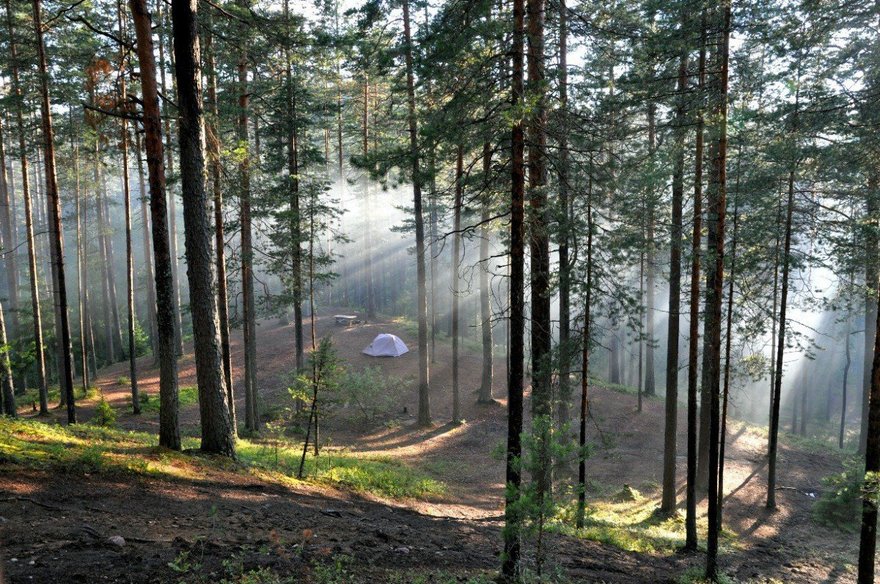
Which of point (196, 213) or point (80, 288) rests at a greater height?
point (196, 213)

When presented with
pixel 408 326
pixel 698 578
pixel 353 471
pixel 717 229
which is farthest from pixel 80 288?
pixel 698 578

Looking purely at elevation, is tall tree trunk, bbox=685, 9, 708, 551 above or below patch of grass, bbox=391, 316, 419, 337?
above

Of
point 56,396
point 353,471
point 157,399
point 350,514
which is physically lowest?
point 56,396

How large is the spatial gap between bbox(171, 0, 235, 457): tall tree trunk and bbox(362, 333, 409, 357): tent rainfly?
18101 millimetres

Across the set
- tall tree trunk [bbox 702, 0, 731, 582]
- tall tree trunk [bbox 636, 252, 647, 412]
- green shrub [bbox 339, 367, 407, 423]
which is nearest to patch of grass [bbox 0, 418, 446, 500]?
green shrub [bbox 339, 367, 407, 423]

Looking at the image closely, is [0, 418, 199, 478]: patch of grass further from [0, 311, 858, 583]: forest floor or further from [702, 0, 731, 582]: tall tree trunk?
[702, 0, 731, 582]: tall tree trunk

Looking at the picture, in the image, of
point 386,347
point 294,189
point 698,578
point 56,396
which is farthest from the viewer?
point 386,347

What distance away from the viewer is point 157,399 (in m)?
20.8

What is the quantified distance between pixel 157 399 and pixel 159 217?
15615mm

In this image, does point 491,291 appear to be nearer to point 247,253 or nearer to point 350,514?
point 350,514

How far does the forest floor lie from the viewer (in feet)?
17.2

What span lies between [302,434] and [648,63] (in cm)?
1572

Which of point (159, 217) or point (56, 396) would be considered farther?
point (56, 396)

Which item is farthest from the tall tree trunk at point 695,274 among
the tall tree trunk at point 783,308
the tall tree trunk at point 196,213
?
the tall tree trunk at point 196,213
